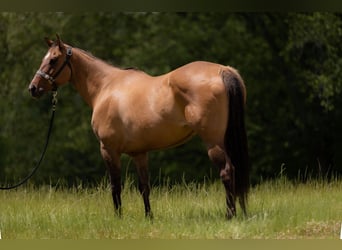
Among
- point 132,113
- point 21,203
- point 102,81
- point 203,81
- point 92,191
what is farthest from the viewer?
point 92,191

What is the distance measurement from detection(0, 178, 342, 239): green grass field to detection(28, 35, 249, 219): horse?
272 mm

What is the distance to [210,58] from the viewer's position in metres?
9.24

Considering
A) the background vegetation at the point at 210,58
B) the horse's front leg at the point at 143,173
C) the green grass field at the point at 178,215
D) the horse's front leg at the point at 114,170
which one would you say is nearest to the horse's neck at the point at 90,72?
the horse's front leg at the point at 114,170

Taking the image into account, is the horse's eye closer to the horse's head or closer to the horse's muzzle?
the horse's head

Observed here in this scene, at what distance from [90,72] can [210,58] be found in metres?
3.21

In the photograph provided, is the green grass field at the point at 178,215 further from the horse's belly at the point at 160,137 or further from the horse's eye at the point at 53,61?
the horse's eye at the point at 53,61

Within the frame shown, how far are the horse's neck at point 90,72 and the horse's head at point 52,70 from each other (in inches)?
6.3

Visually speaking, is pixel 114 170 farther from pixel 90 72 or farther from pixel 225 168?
pixel 225 168

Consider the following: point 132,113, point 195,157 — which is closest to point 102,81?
point 132,113

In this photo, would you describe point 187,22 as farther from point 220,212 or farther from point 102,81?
point 220,212

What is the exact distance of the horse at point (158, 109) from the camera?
5.39 m

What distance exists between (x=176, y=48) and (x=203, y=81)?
373 cm

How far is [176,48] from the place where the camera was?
29.8 ft

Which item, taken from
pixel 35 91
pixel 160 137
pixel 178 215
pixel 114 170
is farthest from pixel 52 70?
pixel 178 215
